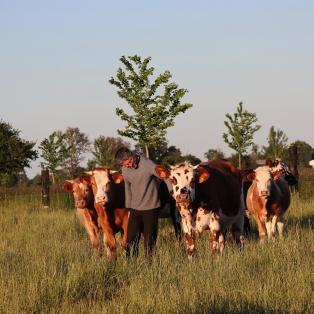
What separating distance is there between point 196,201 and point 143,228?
3.62 feet

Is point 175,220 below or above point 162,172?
below

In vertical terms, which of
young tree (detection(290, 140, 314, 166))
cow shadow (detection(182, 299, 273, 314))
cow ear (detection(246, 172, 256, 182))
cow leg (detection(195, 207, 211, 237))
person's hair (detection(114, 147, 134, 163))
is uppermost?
young tree (detection(290, 140, 314, 166))

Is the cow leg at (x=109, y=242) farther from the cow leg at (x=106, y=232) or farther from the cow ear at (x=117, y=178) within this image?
the cow ear at (x=117, y=178)

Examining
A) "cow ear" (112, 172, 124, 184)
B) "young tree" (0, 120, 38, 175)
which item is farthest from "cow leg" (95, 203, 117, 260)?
"young tree" (0, 120, 38, 175)

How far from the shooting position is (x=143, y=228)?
10.9 metres

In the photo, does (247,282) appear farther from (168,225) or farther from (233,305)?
(168,225)

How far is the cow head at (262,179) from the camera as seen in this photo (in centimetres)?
1296

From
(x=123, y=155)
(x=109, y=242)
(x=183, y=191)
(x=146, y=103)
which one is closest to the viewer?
(x=183, y=191)

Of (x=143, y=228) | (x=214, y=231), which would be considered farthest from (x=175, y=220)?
(x=214, y=231)

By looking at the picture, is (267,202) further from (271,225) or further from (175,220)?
(175,220)

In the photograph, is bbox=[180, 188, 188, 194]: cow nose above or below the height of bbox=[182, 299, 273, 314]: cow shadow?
above

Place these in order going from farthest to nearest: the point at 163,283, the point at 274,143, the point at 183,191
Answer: the point at 274,143, the point at 183,191, the point at 163,283

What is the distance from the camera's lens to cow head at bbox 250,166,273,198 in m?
13.0

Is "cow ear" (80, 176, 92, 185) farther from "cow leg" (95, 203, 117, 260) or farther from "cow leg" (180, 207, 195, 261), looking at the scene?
"cow leg" (180, 207, 195, 261)
